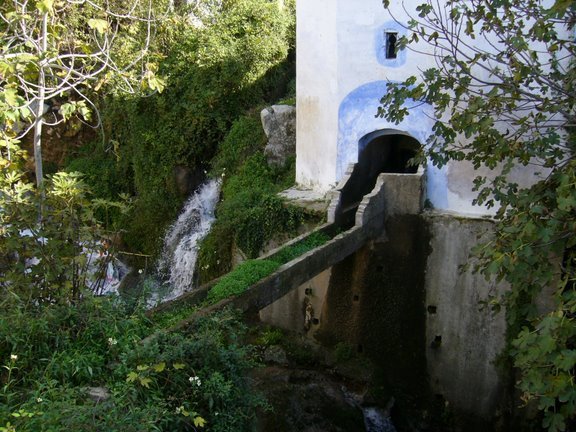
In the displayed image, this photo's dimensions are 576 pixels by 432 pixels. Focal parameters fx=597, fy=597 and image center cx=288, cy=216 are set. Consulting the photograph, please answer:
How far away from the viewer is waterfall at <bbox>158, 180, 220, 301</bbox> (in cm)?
1287

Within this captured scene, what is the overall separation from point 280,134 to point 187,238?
10.6ft

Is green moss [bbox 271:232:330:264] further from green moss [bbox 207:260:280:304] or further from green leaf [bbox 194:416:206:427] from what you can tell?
green leaf [bbox 194:416:206:427]

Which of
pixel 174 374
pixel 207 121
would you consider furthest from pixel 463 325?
pixel 207 121

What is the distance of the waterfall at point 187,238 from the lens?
1287cm

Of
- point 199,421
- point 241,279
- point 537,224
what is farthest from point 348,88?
point 199,421

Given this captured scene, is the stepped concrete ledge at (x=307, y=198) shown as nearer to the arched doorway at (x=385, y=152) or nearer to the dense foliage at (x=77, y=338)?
the arched doorway at (x=385, y=152)

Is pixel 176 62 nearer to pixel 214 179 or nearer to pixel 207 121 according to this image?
pixel 207 121

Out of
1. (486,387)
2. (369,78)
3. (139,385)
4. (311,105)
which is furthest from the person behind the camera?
(311,105)

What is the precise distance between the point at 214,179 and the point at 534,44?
7.93 m

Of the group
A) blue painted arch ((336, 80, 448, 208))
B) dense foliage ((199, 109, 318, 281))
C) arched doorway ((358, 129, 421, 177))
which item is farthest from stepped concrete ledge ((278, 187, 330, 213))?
arched doorway ((358, 129, 421, 177))

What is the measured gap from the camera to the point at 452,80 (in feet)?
25.7

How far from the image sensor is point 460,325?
32.5ft

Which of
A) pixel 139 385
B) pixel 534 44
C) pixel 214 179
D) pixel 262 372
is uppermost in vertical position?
pixel 534 44

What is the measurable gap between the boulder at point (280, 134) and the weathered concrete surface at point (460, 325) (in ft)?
14.1
